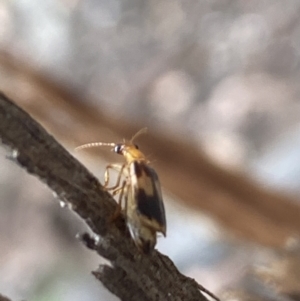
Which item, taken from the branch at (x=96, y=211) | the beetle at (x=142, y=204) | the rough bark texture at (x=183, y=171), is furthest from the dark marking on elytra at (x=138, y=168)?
the rough bark texture at (x=183, y=171)

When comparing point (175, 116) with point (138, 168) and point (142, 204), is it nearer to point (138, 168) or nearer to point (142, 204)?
point (138, 168)

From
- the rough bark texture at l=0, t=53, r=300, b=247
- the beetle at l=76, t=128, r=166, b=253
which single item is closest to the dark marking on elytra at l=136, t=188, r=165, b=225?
the beetle at l=76, t=128, r=166, b=253

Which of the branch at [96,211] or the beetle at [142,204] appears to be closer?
the branch at [96,211]

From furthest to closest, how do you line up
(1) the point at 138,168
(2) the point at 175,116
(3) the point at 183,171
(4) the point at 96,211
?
(2) the point at 175,116 → (3) the point at 183,171 → (1) the point at 138,168 → (4) the point at 96,211

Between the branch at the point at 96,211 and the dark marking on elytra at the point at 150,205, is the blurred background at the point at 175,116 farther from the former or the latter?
the branch at the point at 96,211

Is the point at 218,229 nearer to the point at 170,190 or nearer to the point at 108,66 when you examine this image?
the point at 170,190

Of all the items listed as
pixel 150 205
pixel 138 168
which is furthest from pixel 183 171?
pixel 150 205

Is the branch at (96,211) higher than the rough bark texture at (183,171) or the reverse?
the reverse
